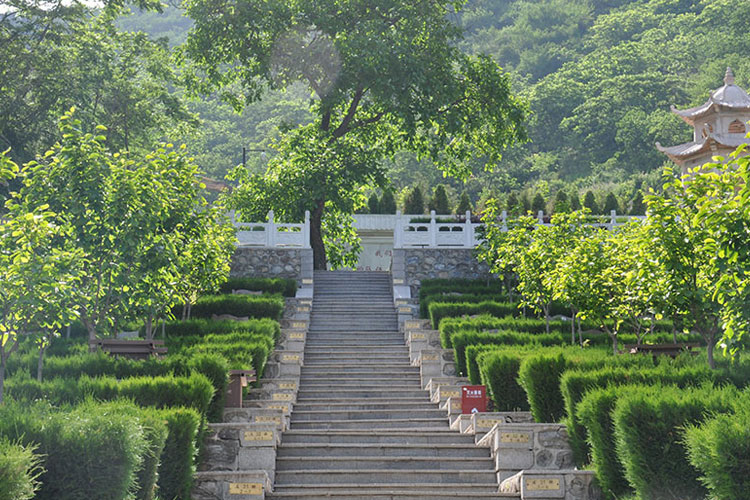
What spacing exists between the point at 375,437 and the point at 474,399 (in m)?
1.87

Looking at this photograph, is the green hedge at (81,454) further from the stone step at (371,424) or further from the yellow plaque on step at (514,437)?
the stone step at (371,424)

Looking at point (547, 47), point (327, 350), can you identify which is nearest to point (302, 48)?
point (327, 350)

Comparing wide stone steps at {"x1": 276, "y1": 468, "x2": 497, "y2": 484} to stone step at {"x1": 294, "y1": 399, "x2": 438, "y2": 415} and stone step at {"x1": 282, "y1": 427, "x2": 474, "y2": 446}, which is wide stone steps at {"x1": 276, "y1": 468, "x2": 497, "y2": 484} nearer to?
stone step at {"x1": 282, "y1": 427, "x2": 474, "y2": 446}

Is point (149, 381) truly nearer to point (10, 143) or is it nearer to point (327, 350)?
point (327, 350)

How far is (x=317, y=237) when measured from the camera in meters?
31.5

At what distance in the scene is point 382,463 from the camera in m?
13.1

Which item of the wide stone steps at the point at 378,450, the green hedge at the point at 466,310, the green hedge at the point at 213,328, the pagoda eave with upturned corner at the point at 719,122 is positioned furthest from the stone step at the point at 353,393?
the pagoda eave with upturned corner at the point at 719,122

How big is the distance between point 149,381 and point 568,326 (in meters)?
12.2

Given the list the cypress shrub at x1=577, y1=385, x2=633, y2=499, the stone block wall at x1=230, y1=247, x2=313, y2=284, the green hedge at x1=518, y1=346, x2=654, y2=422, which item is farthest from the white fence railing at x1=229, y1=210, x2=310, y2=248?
the cypress shrub at x1=577, y1=385, x2=633, y2=499

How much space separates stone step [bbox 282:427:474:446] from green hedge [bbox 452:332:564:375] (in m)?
3.68

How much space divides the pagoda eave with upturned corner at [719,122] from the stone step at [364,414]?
2407cm

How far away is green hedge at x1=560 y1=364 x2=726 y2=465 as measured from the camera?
38.8 ft

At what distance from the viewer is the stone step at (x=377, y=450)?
44.6ft

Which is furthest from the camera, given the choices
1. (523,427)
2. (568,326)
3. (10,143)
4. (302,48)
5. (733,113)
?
(733,113)
